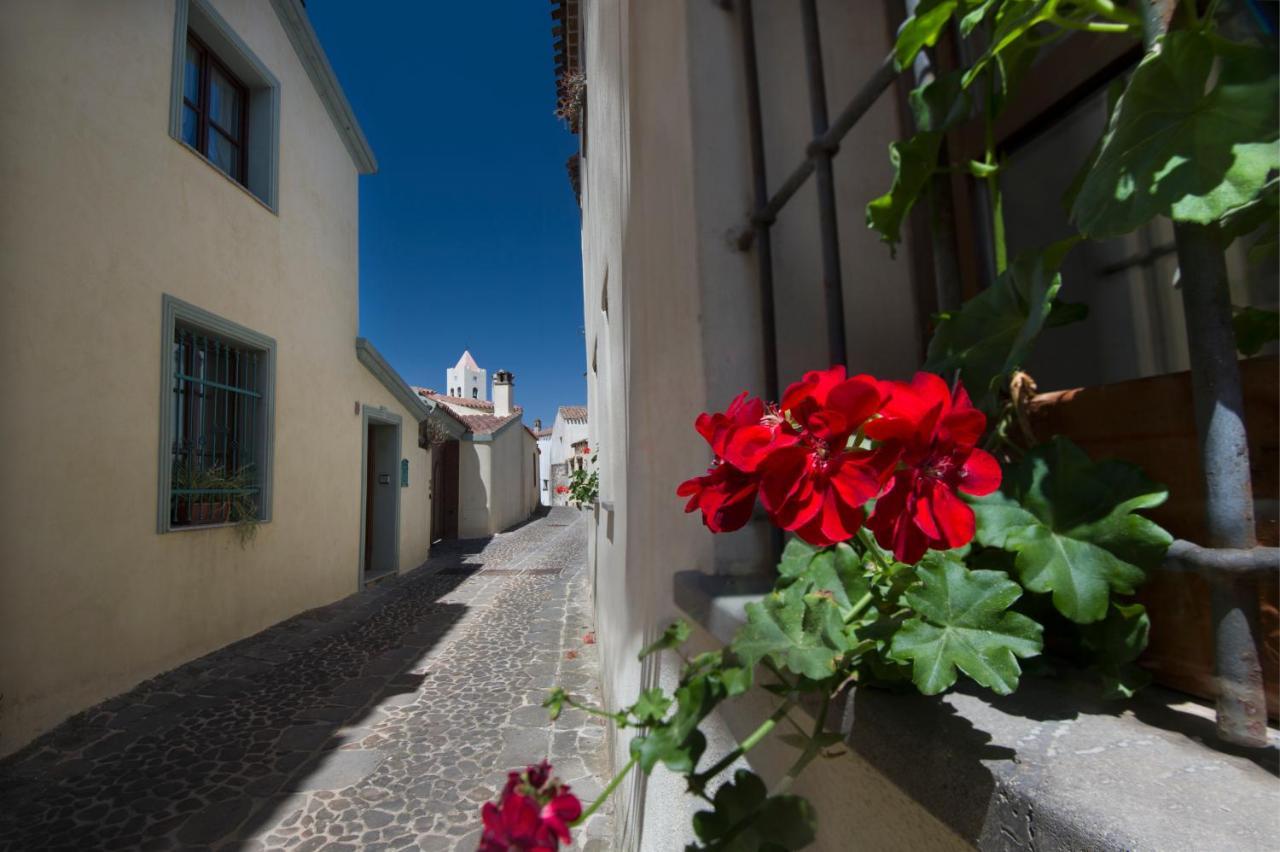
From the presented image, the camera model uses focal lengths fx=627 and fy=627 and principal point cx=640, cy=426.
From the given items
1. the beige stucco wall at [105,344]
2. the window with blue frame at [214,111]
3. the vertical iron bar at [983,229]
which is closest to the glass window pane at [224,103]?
the window with blue frame at [214,111]

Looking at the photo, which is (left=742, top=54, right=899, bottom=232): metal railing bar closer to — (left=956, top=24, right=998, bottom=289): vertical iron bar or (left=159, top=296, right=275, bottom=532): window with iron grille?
(left=956, top=24, right=998, bottom=289): vertical iron bar

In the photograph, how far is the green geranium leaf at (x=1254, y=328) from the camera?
2.09 feet

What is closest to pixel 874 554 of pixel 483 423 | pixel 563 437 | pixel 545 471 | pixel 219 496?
pixel 219 496

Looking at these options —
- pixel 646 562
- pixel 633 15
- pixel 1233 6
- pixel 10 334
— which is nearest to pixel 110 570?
pixel 10 334

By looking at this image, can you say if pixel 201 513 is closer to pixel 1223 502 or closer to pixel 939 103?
pixel 939 103

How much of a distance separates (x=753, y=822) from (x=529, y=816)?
229 mm

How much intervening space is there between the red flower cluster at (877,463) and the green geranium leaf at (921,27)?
0.49m

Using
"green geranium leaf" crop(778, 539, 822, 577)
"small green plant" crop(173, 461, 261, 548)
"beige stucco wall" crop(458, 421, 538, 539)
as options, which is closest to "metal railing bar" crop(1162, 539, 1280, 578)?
"green geranium leaf" crop(778, 539, 822, 577)

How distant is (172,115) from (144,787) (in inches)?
204

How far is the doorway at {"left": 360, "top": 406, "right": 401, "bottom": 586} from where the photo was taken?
398 inches

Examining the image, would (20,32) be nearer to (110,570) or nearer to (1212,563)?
(110,570)

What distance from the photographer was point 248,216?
639 cm

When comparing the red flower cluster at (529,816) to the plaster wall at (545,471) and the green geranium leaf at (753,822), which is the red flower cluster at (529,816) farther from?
the plaster wall at (545,471)

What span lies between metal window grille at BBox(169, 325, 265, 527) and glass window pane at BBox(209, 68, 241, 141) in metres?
2.40
